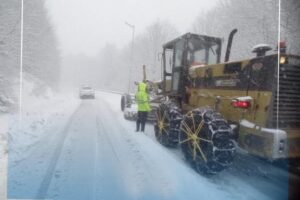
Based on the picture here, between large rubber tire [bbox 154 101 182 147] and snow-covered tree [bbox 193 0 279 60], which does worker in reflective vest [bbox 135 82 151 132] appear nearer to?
large rubber tire [bbox 154 101 182 147]

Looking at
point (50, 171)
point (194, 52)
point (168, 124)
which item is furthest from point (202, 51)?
point (50, 171)

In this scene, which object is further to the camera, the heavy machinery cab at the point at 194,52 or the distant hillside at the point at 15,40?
the heavy machinery cab at the point at 194,52

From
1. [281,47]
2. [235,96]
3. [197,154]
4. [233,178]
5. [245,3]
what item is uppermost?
[245,3]

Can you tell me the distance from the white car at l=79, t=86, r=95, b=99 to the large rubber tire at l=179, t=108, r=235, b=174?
17.7m

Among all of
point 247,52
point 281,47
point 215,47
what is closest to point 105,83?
point 215,47

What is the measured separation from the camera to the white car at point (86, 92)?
21.4m

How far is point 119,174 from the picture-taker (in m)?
3.88

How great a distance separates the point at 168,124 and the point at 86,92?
16832mm

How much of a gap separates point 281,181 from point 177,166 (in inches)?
57.7

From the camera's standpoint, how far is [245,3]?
5.27 meters

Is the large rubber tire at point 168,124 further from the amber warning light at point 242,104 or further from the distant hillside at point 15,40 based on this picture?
the distant hillside at point 15,40

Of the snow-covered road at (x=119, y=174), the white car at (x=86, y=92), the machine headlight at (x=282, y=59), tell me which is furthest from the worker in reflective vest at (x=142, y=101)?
the white car at (x=86, y=92)

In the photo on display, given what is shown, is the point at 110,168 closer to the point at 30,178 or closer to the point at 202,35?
the point at 30,178

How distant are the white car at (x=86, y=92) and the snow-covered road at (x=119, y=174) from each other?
1569 centimetres
